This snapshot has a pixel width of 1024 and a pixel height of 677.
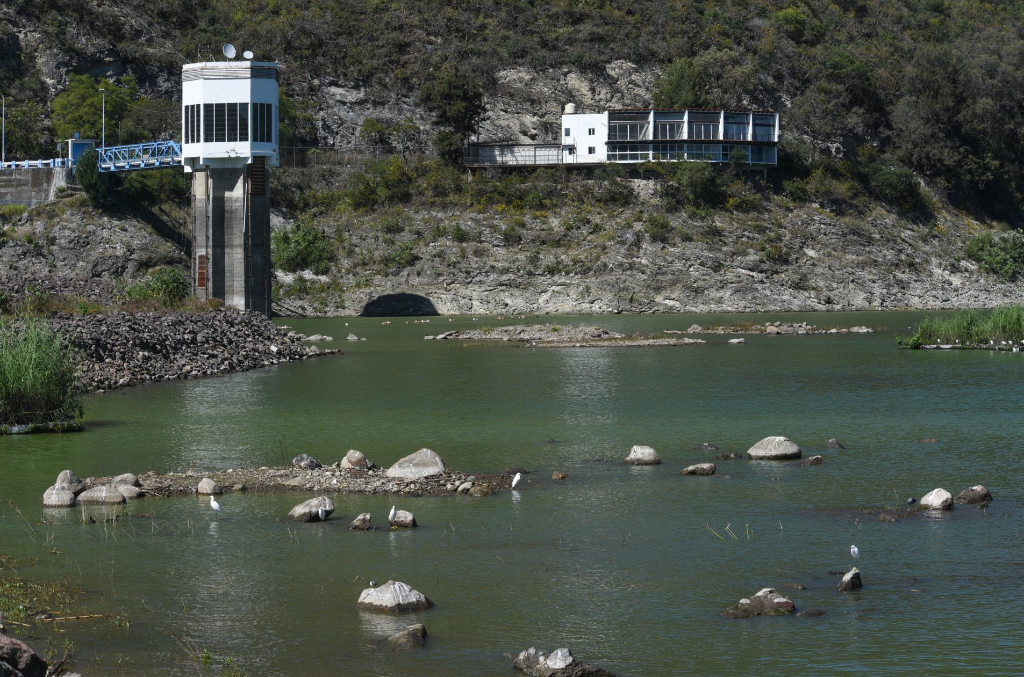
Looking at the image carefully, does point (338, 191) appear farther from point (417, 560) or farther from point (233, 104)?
point (417, 560)

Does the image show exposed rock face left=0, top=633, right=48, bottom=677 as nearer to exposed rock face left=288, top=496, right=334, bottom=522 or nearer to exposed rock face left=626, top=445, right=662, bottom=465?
exposed rock face left=288, top=496, right=334, bottom=522

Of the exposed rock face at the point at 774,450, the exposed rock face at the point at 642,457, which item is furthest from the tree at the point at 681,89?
the exposed rock face at the point at 642,457

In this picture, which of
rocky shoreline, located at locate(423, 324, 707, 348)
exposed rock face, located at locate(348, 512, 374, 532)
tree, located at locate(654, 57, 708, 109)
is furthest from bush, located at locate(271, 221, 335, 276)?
exposed rock face, located at locate(348, 512, 374, 532)

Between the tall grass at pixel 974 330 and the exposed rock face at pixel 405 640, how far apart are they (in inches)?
2443

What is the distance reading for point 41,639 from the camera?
17.8 meters

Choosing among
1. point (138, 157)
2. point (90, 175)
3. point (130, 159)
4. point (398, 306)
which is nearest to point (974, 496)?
point (398, 306)

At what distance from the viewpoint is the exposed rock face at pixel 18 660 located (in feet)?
42.1

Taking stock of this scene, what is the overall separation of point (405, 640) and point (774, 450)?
18074 mm

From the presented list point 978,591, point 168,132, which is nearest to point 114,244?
point 168,132

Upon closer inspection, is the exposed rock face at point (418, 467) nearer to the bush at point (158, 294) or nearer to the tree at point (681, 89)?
the bush at point (158, 294)

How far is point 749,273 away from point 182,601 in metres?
108

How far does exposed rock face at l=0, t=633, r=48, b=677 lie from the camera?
Answer: 12.8 meters

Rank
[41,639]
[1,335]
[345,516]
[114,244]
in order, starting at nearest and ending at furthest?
[41,639] → [345,516] → [1,335] → [114,244]

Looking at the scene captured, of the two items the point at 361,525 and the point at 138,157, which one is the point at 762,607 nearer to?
the point at 361,525
